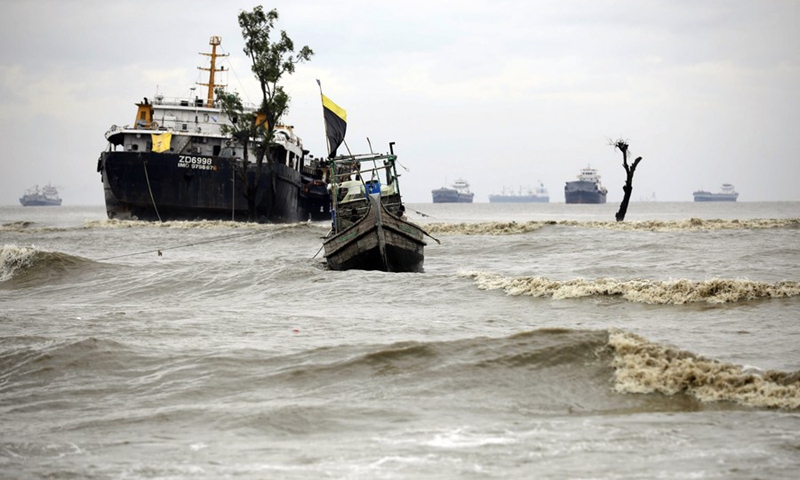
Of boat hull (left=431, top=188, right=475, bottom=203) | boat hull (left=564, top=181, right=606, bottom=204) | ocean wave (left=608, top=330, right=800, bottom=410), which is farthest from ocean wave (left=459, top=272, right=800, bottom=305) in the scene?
boat hull (left=431, top=188, right=475, bottom=203)

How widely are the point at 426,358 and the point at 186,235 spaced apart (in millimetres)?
29971

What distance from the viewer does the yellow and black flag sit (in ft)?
73.7

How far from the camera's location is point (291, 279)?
1806 cm

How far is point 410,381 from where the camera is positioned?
798 centimetres

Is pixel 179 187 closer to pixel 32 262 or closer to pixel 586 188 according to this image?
pixel 32 262

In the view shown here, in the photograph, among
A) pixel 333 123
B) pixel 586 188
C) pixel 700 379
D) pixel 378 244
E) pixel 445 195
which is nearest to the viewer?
pixel 700 379

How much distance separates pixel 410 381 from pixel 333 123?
15459 mm

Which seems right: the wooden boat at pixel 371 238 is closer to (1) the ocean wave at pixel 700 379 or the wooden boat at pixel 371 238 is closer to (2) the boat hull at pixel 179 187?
(1) the ocean wave at pixel 700 379

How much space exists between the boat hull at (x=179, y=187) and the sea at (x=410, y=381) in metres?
27.6

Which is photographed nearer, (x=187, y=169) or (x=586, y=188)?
(x=187, y=169)

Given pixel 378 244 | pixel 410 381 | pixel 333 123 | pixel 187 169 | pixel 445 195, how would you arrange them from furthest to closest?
pixel 445 195 → pixel 187 169 → pixel 333 123 → pixel 378 244 → pixel 410 381

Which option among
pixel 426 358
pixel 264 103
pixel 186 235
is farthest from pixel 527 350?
pixel 264 103

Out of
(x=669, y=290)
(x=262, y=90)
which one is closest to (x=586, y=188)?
(x=262, y=90)

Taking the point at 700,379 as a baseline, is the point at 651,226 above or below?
above
